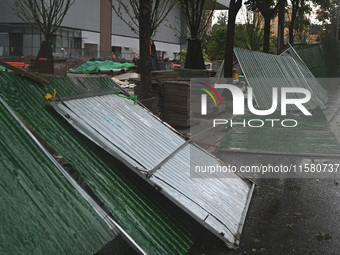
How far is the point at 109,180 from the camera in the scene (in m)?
5.19

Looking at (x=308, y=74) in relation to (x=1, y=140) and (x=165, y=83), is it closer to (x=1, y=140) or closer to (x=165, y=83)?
(x=165, y=83)

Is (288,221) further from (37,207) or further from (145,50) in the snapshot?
(145,50)

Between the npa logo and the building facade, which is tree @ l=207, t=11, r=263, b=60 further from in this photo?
the npa logo

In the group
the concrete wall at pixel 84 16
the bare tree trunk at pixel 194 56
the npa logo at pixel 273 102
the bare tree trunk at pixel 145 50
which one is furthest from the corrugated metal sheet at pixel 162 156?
the concrete wall at pixel 84 16

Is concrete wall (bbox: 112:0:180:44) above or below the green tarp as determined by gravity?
above

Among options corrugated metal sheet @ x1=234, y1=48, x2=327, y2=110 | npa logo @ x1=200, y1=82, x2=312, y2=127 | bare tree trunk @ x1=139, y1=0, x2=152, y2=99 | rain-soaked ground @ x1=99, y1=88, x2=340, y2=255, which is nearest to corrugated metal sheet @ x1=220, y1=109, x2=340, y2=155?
npa logo @ x1=200, y1=82, x2=312, y2=127

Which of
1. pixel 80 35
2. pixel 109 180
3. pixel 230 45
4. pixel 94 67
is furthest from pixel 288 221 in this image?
pixel 80 35

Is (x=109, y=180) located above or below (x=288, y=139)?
above

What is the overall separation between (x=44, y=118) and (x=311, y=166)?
6.06 m

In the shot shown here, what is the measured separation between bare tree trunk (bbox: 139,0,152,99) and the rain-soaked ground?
3.80 metres

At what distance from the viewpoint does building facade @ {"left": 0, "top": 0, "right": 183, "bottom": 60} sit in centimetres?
5225

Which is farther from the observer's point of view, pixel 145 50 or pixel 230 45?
pixel 230 45

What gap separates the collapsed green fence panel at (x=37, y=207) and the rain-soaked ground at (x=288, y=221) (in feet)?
3.37

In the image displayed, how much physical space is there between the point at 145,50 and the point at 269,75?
18.9 feet
